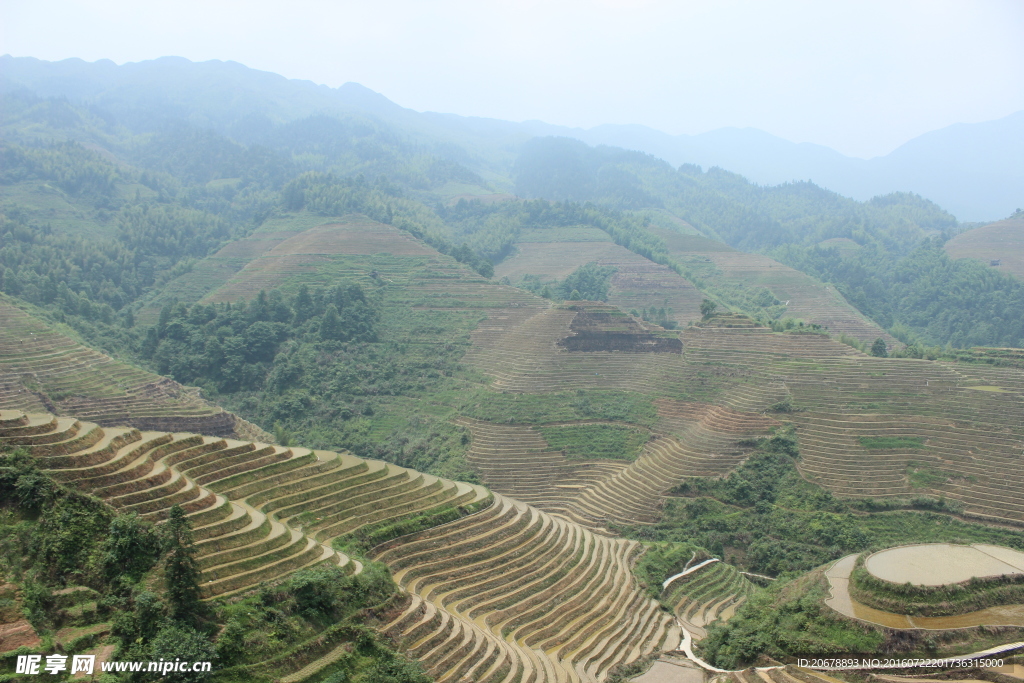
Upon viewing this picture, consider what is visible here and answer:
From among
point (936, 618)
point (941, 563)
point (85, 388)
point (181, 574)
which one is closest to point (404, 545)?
point (181, 574)

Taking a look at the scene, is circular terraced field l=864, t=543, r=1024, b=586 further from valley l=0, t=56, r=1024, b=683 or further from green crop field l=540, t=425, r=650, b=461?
green crop field l=540, t=425, r=650, b=461

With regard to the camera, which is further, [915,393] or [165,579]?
[915,393]

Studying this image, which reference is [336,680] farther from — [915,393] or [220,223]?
[220,223]

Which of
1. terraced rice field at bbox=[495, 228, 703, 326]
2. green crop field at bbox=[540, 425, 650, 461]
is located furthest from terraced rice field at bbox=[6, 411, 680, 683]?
terraced rice field at bbox=[495, 228, 703, 326]

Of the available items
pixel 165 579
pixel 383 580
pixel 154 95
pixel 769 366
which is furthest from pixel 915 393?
pixel 154 95

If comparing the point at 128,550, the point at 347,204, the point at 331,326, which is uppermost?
the point at 347,204

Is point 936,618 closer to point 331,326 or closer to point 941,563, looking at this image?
point 941,563
